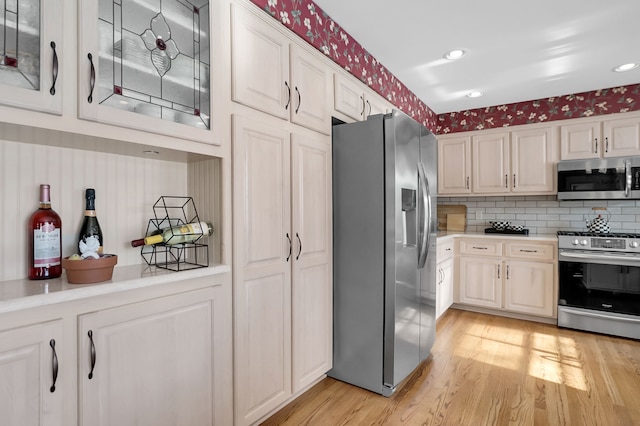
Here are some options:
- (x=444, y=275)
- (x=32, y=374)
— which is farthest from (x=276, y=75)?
(x=444, y=275)

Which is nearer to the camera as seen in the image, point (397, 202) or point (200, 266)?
point (200, 266)

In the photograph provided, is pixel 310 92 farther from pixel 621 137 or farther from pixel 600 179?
pixel 621 137

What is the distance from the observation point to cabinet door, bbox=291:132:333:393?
2012 millimetres

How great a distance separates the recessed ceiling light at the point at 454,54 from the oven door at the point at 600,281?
227 cm

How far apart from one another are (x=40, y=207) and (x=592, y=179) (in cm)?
454

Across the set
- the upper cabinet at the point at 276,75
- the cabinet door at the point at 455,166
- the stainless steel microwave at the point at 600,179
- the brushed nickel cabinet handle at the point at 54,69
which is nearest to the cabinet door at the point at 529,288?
the stainless steel microwave at the point at 600,179

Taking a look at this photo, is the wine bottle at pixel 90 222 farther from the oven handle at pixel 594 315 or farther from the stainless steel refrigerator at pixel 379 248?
the oven handle at pixel 594 315

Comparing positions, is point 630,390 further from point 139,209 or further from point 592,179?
point 139,209

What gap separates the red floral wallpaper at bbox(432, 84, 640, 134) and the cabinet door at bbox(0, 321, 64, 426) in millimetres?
4670

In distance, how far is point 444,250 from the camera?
3.68 meters

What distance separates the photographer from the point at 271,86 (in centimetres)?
183

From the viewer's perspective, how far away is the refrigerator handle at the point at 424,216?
2.39 meters

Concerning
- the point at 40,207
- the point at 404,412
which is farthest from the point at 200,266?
the point at 404,412

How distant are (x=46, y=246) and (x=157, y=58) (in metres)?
0.80
